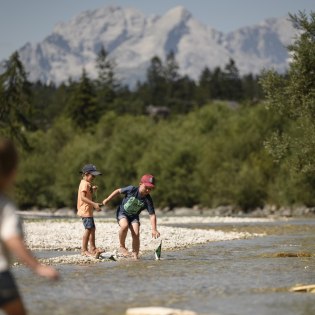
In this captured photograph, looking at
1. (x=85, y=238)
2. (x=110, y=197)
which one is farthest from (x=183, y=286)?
(x=85, y=238)

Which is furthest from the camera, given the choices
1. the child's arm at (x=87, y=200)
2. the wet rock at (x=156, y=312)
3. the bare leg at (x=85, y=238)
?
the bare leg at (x=85, y=238)

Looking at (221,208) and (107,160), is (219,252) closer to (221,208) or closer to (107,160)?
(221,208)

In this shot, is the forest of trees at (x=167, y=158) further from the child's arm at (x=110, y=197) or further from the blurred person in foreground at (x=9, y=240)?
the blurred person in foreground at (x=9, y=240)

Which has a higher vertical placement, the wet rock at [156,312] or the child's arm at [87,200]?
the child's arm at [87,200]

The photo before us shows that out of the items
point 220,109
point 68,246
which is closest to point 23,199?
point 220,109

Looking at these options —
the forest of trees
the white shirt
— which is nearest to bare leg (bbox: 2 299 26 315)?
the white shirt

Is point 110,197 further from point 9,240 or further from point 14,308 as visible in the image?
point 9,240

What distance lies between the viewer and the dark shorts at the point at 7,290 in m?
6.78

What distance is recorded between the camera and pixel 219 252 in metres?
21.8

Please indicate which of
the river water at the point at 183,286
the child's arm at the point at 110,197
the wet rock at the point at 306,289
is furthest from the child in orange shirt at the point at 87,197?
the wet rock at the point at 306,289

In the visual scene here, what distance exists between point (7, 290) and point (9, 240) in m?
0.52

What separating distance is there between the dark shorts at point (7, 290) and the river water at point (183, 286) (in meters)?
3.52

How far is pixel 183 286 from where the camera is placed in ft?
43.8

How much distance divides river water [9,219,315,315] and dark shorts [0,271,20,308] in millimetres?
3521
